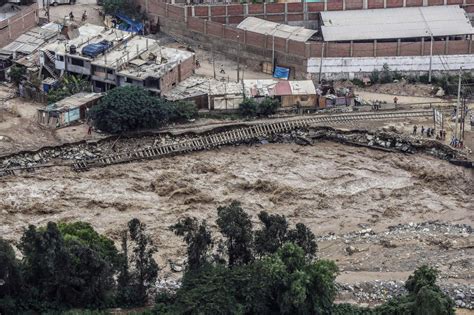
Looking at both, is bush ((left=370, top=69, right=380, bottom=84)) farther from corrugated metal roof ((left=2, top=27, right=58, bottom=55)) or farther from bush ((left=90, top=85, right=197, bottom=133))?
corrugated metal roof ((left=2, top=27, right=58, bottom=55))

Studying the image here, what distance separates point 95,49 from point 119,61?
178 centimetres

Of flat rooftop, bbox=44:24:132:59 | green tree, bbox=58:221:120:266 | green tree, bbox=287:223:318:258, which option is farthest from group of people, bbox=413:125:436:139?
green tree, bbox=58:221:120:266

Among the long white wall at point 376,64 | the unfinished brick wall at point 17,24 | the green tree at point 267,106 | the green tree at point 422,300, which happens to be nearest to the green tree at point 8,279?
the green tree at point 422,300

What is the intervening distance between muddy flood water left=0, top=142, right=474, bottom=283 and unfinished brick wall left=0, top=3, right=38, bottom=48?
47.4ft

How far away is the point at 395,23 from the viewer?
69.6 meters

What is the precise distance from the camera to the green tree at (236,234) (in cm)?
4544

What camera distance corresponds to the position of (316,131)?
62.1 metres

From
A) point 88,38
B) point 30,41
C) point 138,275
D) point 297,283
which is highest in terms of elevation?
point 88,38

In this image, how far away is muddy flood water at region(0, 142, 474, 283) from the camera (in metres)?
51.6

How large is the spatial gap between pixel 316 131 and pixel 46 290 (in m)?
22.3

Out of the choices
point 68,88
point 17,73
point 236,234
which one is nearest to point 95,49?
point 68,88

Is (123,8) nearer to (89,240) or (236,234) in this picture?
(89,240)

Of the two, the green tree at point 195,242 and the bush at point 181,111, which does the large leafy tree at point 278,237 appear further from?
the bush at point 181,111

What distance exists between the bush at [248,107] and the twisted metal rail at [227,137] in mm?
985
